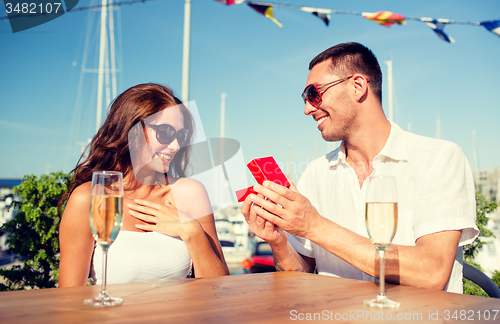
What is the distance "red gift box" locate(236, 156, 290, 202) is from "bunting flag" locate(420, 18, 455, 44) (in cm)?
522

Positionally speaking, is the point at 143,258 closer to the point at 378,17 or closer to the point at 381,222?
the point at 381,222

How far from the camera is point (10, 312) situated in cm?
88

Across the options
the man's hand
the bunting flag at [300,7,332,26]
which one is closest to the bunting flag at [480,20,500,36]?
the bunting flag at [300,7,332,26]


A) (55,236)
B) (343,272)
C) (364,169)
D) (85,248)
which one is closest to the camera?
(85,248)

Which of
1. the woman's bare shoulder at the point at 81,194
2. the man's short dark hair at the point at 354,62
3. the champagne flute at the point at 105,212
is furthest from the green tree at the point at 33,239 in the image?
the man's short dark hair at the point at 354,62

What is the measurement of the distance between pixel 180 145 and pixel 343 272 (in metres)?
1.35

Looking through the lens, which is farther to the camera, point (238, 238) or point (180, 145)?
point (238, 238)

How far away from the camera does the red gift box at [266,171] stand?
5.29 ft

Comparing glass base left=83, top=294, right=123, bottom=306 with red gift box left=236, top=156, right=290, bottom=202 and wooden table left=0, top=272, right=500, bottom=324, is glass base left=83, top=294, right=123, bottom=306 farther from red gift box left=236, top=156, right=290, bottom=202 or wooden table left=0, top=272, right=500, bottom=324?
red gift box left=236, top=156, right=290, bottom=202

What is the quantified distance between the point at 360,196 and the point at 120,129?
5.48 feet

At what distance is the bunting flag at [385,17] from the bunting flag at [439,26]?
369 mm

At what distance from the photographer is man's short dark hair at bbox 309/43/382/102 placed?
8.00 ft

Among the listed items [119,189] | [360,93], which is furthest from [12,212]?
[360,93]

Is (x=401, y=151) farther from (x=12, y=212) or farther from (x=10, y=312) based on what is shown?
(x=12, y=212)
